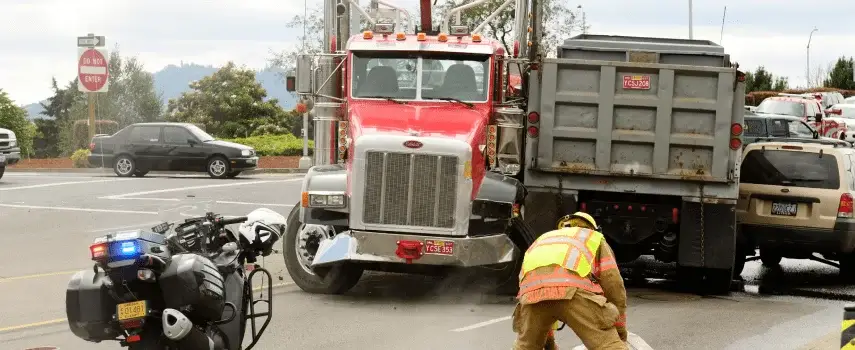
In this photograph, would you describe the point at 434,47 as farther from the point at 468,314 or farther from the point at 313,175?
the point at 468,314

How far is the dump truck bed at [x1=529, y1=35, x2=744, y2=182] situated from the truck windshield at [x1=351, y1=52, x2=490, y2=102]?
29.1 inches

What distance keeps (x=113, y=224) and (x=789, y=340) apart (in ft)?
42.2

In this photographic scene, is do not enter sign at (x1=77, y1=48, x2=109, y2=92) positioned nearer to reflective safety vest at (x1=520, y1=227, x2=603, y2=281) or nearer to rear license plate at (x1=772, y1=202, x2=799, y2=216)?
rear license plate at (x1=772, y1=202, x2=799, y2=216)

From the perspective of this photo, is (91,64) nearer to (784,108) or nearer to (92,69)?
(92,69)

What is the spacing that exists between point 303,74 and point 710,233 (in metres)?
4.72

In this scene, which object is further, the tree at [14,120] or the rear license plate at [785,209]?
the tree at [14,120]

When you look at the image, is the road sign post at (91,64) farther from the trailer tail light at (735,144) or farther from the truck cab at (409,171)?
the trailer tail light at (735,144)

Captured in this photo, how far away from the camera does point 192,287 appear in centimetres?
702

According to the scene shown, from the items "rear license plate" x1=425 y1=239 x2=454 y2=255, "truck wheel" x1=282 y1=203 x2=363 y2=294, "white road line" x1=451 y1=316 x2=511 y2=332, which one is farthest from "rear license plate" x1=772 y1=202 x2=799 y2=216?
"truck wheel" x1=282 y1=203 x2=363 y2=294

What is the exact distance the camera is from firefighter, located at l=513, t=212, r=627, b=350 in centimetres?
725

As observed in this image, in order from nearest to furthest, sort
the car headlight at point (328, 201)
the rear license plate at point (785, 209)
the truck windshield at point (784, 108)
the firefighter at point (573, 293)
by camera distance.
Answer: the firefighter at point (573, 293) < the car headlight at point (328, 201) < the rear license plate at point (785, 209) < the truck windshield at point (784, 108)

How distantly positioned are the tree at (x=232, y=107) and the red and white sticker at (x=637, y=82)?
123 feet

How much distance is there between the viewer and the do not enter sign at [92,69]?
126ft

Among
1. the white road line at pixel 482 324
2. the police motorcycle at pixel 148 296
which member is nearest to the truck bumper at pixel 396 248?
the white road line at pixel 482 324
